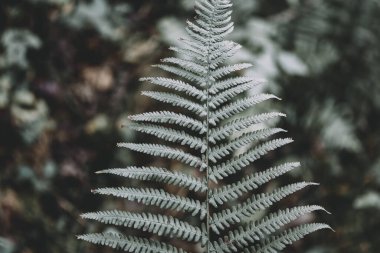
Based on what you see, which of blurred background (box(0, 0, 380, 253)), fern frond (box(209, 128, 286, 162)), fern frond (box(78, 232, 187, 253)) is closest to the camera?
fern frond (box(78, 232, 187, 253))

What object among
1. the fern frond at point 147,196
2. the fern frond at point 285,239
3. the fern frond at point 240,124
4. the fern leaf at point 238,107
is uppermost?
the fern leaf at point 238,107


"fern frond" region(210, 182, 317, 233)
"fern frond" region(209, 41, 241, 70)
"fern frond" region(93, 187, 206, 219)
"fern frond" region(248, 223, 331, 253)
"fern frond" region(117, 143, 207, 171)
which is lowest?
"fern frond" region(248, 223, 331, 253)

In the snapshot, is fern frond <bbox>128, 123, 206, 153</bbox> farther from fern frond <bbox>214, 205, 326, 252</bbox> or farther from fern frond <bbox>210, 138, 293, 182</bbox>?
fern frond <bbox>214, 205, 326, 252</bbox>

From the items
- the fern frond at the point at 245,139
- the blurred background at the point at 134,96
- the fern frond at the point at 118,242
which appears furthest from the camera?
the blurred background at the point at 134,96

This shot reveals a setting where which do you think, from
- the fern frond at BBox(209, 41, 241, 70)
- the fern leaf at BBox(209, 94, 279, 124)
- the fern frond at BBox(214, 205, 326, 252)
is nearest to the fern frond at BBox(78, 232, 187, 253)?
the fern frond at BBox(214, 205, 326, 252)

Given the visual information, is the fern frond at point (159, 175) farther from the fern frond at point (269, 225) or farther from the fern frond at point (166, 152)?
the fern frond at point (269, 225)

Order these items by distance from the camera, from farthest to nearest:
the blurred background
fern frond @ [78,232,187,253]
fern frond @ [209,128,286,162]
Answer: the blurred background
fern frond @ [209,128,286,162]
fern frond @ [78,232,187,253]

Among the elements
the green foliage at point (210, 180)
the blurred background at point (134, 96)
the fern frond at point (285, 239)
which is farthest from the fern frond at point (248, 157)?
the blurred background at point (134, 96)

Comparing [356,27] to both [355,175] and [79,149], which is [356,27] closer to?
[355,175]
